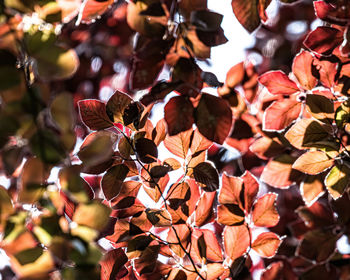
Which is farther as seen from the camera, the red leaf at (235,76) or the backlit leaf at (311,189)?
the red leaf at (235,76)

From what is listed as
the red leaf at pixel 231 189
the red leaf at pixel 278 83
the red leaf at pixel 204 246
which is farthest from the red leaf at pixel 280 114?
the red leaf at pixel 204 246

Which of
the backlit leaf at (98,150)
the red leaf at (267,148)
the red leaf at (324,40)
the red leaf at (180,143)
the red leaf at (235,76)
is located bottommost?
the red leaf at (267,148)

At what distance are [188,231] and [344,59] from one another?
0.47m

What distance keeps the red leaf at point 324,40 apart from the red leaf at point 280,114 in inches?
5.3

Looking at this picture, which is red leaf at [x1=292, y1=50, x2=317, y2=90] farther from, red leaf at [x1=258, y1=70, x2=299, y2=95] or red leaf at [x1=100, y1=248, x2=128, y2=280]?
red leaf at [x1=100, y1=248, x2=128, y2=280]

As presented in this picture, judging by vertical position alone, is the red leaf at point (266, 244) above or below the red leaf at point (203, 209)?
below

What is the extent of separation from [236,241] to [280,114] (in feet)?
0.94

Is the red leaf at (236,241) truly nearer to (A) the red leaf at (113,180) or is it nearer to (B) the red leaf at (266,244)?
(B) the red leaf at (266,244)

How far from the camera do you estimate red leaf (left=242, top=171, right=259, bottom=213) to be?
0.83 m

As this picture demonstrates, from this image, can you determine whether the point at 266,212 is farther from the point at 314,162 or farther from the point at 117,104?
the point at 117,104

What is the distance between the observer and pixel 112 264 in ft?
2.39

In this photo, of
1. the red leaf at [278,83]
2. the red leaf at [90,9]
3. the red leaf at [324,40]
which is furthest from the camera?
the red leaf at [278,83]

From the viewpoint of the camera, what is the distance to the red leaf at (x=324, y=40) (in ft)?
2.46

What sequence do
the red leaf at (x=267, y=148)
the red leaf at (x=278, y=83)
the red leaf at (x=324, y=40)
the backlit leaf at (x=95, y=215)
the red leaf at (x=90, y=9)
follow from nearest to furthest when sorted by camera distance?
the backlit leaf at (x=95, y=215) < the red leaf at (x=90, y=9) < the red leaf at (x=324, y=40) < the red leaf at (x=278, y=83) < the red leaf at (x=267, y=148)
